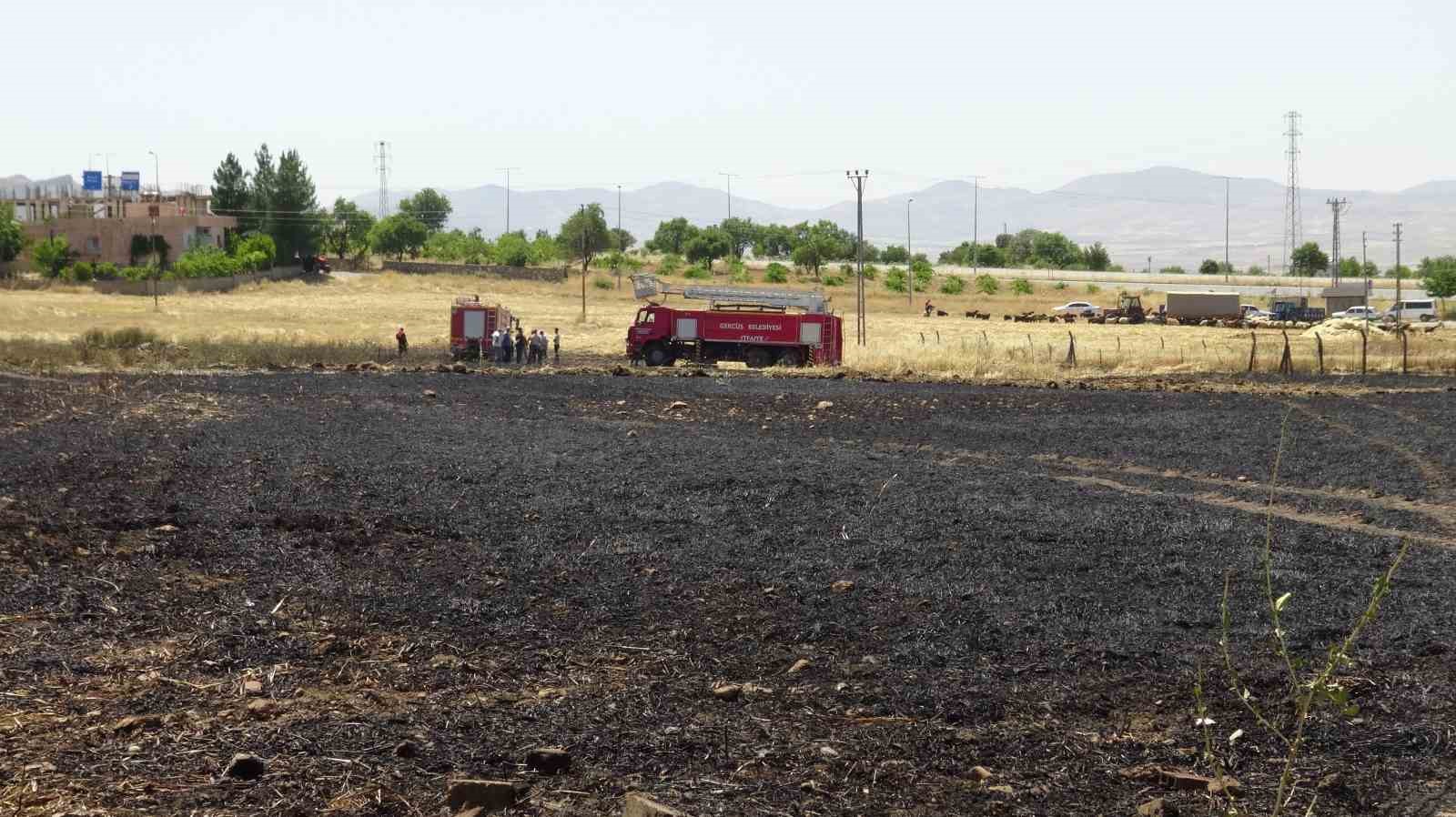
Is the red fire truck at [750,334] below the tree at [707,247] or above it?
below

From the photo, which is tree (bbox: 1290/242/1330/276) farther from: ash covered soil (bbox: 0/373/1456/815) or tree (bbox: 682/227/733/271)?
ash covered soil (bbox: 0/373/1456/815)

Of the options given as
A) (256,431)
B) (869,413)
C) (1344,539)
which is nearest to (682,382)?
(869,413)

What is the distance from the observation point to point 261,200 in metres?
116

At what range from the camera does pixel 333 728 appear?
819 centimetres

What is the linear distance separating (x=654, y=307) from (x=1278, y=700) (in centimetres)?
3897

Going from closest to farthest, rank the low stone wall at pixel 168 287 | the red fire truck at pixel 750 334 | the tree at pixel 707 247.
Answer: the red fire truck at pixel 750 334 < the low stone wall at pixel 168 287 < the tree at pixel 707 247

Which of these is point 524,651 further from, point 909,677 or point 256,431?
point 256,431

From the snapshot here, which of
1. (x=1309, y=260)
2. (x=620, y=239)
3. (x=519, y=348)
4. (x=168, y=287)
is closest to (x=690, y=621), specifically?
(x=519, y=348)

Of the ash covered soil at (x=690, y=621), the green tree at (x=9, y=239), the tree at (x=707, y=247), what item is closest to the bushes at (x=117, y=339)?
the ash covered soil at (x=690, y=621)

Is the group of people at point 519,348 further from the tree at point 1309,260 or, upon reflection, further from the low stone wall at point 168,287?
the tree at point 1309,260

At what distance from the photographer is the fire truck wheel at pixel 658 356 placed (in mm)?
47125

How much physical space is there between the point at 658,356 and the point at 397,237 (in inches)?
3789

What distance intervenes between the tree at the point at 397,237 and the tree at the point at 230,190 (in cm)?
1763

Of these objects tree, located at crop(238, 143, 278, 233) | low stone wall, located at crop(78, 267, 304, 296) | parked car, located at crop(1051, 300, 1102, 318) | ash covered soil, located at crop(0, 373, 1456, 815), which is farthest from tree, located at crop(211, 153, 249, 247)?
ash covered soil, located at crop(0, 373, 1456, 815)
